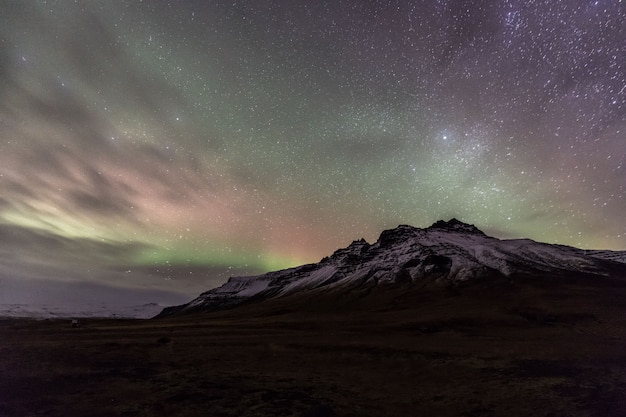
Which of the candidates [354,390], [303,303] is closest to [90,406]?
[354,390]

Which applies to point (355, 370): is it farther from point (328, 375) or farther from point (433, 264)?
point (433, 264)

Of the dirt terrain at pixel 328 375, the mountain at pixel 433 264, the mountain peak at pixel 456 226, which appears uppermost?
the mountain peak at pixel 456 226

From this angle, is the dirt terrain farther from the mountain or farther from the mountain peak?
the mountain peak

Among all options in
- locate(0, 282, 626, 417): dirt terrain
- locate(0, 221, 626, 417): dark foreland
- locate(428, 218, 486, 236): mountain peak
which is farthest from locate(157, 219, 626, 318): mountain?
locate(0, 282, 626, 417): dirt terrain

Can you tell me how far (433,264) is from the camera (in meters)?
107

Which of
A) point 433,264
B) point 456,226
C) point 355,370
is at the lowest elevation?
point 355,370

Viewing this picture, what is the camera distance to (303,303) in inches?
3893

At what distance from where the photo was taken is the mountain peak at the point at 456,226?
150 m

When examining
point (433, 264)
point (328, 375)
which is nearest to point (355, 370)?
point (328, 375)

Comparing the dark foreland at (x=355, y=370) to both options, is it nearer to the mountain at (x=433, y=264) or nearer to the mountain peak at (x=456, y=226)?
the mountain at (x=433, y=264)

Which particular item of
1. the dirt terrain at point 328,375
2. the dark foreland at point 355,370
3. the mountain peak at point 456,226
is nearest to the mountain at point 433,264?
the mountain peak at point 456,226

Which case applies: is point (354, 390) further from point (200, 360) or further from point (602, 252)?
point (602, 252)

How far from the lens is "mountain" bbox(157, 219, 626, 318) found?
86250 millimetres

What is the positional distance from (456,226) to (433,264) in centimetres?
5685
